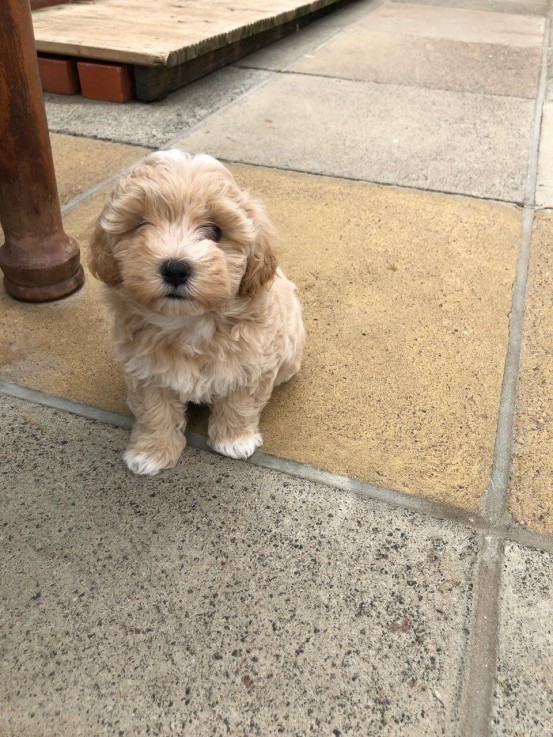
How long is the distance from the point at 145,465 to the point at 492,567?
1372 mm

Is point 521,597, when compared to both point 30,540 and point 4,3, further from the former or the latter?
point 4,3

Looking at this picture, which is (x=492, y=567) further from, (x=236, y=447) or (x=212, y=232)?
(x=212, y=232)

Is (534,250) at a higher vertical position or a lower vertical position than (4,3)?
lower

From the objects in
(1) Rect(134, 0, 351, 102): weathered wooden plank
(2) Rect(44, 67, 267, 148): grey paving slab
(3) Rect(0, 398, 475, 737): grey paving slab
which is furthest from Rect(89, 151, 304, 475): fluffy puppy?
(1) Rect(134, 0, 351, 102): weathered wooden plank

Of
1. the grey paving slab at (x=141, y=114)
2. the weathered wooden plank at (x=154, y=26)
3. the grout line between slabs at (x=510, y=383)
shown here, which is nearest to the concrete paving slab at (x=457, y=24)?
the weathered wooden plank at (x=154, y=26)

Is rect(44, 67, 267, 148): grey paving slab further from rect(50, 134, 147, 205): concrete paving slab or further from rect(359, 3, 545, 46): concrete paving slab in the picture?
rect(359, 3, 545, 46): concrete paving slab

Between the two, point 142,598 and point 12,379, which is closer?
point 142,598

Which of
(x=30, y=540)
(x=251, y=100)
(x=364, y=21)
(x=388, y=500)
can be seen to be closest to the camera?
(x=30, y=540)

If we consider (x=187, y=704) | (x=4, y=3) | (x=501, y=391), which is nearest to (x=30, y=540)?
(x=187, y=704)

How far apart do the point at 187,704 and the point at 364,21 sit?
1017 cm

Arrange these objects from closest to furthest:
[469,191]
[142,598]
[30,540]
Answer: [142,598]
[30,540]
[469,191]

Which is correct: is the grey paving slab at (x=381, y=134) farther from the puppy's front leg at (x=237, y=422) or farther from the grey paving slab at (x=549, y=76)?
the puppy's front leg at (x=237, y=422)

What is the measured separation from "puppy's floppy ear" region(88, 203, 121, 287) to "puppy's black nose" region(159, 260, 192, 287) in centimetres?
28

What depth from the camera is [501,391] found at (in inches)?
121
